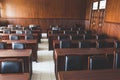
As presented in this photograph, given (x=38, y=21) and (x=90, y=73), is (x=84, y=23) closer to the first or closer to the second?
(x=38, y=21)

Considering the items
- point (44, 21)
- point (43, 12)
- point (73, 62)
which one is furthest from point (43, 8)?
point (73, 62)

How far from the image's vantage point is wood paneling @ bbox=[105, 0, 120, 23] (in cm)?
622

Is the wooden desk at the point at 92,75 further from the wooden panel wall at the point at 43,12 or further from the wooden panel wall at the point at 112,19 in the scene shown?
the wooden panel wall at the point at 43,12

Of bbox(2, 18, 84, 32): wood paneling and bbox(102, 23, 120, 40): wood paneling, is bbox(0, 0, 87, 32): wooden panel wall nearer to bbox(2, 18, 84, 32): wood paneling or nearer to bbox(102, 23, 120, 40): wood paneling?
bbox(2, 18, 84, 32): wood paneling

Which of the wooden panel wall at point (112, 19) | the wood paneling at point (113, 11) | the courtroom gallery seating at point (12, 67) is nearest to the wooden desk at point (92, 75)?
the courtroom gallery seating at point (12, 67)

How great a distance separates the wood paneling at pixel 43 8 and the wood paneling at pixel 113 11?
4.23 metres

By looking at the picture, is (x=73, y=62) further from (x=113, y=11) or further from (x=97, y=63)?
(x=113, y=11)

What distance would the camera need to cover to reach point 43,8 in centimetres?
1110

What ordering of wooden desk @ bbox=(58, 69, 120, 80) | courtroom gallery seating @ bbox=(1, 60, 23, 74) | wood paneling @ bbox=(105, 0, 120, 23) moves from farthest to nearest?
wood paneling @ bbox=(105, 0, 120, 23) → courtroom gallery seating @ bbox=(1, 60, 23, 74) → wooden desk @ bbox=(58, 69, 120, 80)

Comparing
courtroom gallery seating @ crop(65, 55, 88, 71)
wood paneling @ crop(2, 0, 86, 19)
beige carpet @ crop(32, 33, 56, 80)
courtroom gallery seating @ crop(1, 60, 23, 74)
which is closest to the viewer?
courtroom gallery seating @ crop(1, 60, 23, 74)

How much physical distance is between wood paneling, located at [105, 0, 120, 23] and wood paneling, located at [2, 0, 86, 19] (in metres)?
4.23

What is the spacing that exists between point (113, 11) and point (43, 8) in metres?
5.82

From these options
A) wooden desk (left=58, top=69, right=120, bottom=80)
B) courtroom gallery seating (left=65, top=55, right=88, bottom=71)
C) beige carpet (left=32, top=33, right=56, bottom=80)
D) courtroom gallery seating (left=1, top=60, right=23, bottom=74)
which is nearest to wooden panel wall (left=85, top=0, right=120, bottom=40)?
beige carpet (left=32, top=33, right=56, bottom=80)

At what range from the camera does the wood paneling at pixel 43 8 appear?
430 inches
